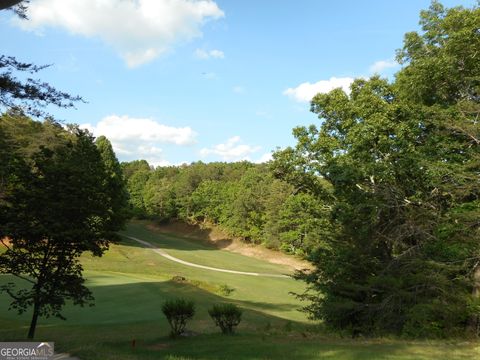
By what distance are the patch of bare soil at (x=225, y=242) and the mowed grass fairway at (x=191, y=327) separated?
20.2 m

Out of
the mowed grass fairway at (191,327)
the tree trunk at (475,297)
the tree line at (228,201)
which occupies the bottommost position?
the mowed grass fairway at (191,327)

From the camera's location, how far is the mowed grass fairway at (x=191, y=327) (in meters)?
10.5

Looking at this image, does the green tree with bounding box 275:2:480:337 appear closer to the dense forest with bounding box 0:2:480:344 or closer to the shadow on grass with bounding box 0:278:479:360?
the dense forest with bounding box 0:2:480:344

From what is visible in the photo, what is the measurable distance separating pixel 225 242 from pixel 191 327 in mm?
60747

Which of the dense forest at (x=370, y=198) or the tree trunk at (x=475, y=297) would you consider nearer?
the dense forest at (x=370, y=198)

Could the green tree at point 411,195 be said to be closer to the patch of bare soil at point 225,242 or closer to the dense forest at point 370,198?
the dense forest at point 370,198

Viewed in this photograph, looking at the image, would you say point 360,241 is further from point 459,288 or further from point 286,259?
point 286,259

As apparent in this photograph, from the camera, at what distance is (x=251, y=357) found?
10.2 m

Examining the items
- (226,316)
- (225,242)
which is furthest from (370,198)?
(225,242)

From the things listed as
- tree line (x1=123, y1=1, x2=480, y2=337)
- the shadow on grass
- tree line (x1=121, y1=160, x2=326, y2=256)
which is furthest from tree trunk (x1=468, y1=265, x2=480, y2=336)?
tree line (x1=121, y1=160, x2=326, y2=256)

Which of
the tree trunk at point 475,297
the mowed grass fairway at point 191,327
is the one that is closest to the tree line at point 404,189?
the tree trunk at point 475,297

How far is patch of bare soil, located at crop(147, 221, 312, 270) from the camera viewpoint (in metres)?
62.4

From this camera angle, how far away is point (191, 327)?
17625mm

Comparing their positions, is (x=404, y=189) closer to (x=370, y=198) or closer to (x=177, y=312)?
(x=370, y=198)
